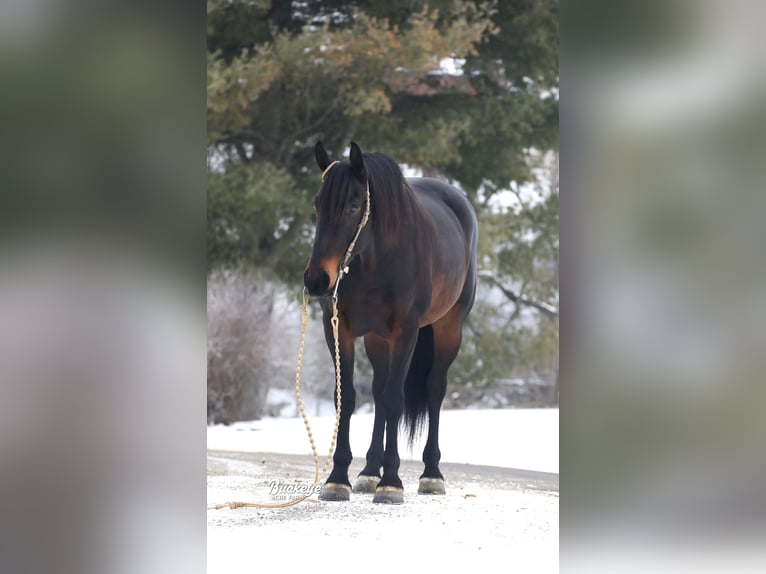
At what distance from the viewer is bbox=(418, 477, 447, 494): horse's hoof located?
490 centimetres

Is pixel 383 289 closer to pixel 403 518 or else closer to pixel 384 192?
pixel 384 192

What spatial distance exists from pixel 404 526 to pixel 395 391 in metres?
0.78

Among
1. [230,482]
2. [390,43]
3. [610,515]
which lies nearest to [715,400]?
[610,515]

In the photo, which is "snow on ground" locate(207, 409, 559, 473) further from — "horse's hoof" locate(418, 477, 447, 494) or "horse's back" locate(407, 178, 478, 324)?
"horse's back" locate(407, 178, 478, 324)

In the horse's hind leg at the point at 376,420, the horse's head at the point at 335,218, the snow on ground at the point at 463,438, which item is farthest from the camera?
the snow on ground at the point at 463,438

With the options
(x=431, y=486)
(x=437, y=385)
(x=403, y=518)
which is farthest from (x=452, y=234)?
(x=403, y=518)

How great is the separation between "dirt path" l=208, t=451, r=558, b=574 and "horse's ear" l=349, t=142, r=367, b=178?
1407 mm

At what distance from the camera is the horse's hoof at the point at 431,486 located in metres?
4.90

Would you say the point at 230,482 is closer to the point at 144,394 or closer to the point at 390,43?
the point at 144,394

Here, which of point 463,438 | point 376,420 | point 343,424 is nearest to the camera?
point 343,424

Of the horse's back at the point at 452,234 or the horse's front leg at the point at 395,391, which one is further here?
the horse's back at the point at 452,234

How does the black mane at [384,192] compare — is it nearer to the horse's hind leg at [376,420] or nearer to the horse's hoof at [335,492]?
the horse's hind leg at [376,420]

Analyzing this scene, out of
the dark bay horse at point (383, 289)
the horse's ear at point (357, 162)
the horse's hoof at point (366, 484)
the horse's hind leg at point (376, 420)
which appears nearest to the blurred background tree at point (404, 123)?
the dark bay horse at point (383, 289)

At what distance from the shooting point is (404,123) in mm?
10117
